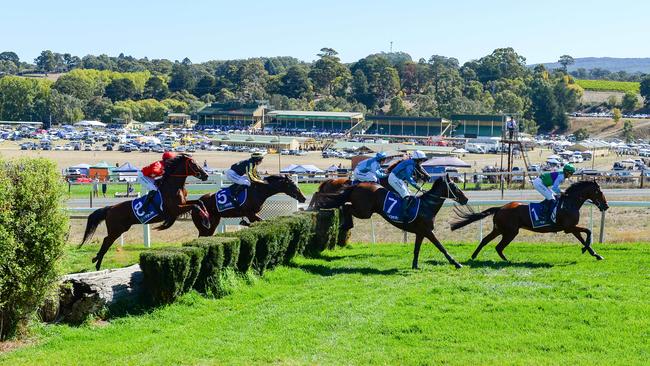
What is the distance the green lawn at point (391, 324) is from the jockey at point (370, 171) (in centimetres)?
362

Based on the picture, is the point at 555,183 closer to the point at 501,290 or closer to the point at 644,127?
the point at 501,290

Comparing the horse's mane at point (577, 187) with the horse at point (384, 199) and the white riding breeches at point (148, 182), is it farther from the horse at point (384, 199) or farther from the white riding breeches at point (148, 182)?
the white riding breeches at point (148, 182)

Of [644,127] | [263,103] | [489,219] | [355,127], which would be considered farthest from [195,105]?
[489,219]

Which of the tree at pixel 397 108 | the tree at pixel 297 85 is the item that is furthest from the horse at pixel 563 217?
the tree at pixel 297 85

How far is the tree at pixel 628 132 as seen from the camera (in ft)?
371

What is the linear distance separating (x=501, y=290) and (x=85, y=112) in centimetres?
15008

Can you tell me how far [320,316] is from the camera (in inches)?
373

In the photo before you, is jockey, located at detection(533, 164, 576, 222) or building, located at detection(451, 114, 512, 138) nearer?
jockey, located at detection(533, 164, 576, 222)

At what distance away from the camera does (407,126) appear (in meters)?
122

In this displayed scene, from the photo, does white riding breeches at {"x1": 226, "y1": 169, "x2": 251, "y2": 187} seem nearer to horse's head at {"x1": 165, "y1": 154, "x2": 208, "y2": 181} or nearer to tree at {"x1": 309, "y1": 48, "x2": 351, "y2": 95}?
horse's head at {"x1": 165, "y1": 154, "x2": 208, "y2": 181}

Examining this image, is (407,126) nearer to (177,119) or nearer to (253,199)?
(177,119)

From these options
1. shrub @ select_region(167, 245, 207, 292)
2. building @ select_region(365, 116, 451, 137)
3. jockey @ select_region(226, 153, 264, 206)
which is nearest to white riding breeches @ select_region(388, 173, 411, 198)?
jockey @ select_region(226, 153, 264, 206)

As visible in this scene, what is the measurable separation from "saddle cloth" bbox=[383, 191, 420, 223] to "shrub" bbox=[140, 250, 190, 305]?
4.86 m

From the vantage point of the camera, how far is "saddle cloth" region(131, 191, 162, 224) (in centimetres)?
1338
